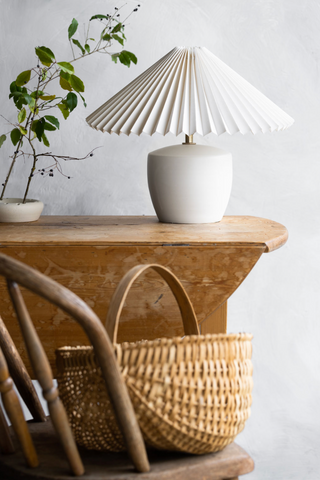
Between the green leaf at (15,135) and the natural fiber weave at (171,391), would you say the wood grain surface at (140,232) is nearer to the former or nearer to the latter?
the green leaf at (15,135)

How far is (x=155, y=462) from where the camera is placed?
0.74 meters

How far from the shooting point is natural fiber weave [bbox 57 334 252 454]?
0.68 m

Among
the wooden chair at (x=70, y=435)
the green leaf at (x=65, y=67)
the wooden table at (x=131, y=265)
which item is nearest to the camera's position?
the wooden chair at (x=70, y=435)

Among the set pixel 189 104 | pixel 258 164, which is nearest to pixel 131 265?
pixel 189 104

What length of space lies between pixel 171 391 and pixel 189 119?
0.85 m

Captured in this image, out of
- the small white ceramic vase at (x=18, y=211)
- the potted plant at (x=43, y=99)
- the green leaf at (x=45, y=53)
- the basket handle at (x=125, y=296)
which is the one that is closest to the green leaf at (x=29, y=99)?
the potted plant at (x=43, y=99)

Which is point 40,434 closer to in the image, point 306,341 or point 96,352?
point 96,352

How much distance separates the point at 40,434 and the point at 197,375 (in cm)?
34

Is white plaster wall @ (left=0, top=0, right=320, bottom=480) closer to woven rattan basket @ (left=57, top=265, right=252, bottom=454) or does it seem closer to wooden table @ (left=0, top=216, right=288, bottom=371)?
wooden table @ (left=0, top=216, right=288, bottom=371)

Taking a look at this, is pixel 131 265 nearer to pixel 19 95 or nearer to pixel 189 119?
pixel 189 119

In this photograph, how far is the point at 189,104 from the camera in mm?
1374

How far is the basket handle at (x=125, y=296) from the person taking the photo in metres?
0.71

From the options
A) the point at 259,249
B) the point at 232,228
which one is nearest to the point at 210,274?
the point at 259,249

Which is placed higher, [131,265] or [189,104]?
[189,104]
